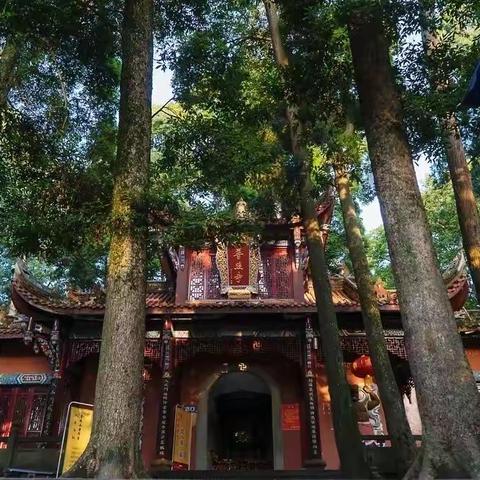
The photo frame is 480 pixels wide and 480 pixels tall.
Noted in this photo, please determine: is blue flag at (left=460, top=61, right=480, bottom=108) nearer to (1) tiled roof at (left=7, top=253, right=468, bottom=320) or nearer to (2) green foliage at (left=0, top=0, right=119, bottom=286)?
(2) green foliage at (left=0, top=0, right=119, bottom=286)

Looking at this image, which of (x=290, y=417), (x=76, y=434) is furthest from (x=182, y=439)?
(x=76, y=434)

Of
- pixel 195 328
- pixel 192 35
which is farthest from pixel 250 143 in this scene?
pixel 195 328

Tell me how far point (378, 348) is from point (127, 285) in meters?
4.27

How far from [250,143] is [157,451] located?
251 inches

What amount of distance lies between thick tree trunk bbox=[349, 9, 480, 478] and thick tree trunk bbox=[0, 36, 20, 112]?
734 cm

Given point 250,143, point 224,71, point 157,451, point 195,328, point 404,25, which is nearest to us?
point 404,25

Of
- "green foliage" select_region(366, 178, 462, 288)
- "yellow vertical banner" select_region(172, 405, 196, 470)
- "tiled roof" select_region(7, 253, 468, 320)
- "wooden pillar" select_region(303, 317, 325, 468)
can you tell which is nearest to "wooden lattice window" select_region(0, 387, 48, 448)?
"tiled roof" select_region(7, 253, 468, 320)

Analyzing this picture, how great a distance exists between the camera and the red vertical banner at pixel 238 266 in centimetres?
1220

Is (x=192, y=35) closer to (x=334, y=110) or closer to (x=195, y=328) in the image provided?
(x=334, y=110)

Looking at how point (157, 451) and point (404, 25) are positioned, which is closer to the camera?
point (404, 25)

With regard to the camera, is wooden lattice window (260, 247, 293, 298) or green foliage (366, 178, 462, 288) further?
green foliage (366, 178, 462, 288)

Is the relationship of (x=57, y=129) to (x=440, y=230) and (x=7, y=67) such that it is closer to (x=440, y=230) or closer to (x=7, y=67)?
(x=7, y=67)

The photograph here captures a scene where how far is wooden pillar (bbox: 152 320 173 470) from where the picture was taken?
1007cm

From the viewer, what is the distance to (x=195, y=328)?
11406mm
